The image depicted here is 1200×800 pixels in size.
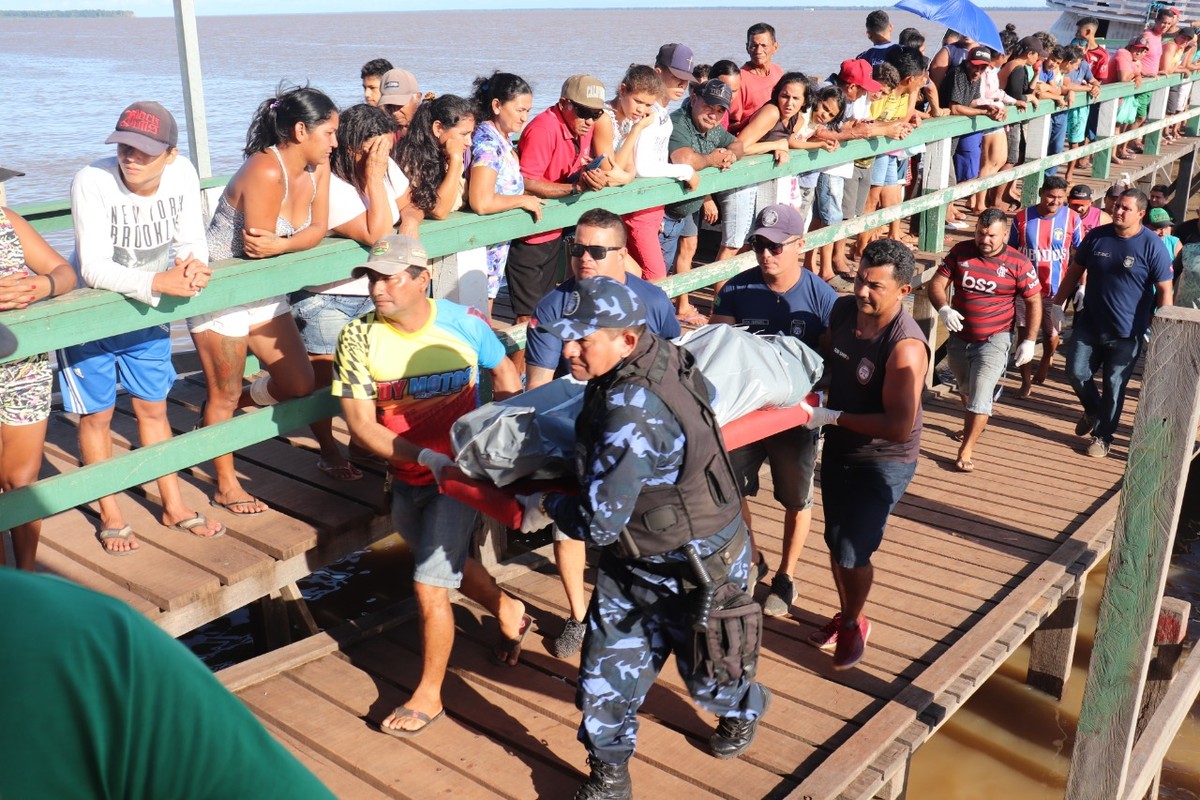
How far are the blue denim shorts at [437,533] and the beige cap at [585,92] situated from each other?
2.41 m

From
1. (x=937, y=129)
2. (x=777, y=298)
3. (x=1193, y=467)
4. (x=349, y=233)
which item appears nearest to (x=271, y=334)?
(x=349, y=233)

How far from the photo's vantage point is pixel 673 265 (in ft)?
25.7

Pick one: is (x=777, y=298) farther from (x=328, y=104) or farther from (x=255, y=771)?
(x=255, y=771)

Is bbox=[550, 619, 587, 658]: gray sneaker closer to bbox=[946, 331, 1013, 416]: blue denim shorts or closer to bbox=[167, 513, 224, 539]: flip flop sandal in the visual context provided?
bbox=[167, 513, 224, 539]: flip flop sandal

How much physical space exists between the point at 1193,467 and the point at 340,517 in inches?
330

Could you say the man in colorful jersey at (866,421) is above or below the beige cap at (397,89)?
below

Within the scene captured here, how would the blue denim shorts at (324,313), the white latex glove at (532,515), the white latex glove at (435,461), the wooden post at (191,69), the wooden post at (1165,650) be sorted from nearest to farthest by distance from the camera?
the white latex glove at (532,515)
the white latex glove at (435,461)
the blue denim shorts at (324,313)
the wooden post at (1165,650)
the wooden post at (191,69)

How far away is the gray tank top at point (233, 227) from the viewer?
4375mm

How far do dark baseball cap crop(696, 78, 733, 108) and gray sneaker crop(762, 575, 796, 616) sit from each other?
311cm

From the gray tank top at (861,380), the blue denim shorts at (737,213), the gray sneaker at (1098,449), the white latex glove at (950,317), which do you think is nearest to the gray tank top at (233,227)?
the gray tank top at (861,380)

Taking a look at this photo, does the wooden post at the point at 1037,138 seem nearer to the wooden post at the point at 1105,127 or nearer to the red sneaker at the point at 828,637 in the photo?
the wooden post at the point at 1105,127

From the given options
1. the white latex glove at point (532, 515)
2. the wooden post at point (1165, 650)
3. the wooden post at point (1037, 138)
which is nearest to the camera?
the white latex glove at point (532, 515)

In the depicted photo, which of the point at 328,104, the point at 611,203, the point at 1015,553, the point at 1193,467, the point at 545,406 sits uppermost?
the point at 328,104

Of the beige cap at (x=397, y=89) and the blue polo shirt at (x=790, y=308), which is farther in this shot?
the beige cap at (x=397, y=89)
